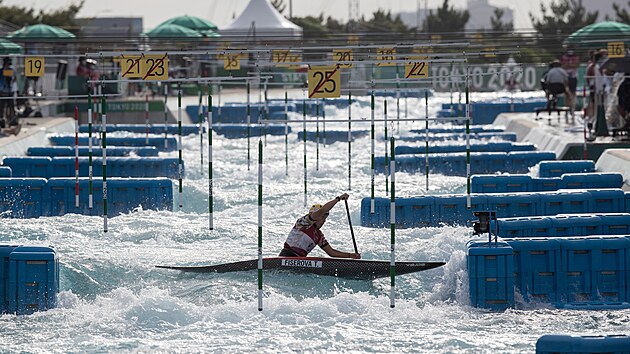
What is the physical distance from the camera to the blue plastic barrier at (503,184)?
20.2m

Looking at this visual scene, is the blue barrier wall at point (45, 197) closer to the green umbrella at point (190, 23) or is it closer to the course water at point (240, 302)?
the course water at point (240, 302)

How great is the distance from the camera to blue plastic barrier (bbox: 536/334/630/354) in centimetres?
1034

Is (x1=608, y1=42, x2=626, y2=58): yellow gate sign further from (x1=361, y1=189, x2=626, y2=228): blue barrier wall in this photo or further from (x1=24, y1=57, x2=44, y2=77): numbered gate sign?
(x1=24, y1=57, x2=44, y2=77): numbered gate sign

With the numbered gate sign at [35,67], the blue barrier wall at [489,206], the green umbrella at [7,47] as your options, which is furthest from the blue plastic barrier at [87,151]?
the blue barrier wall at [489,206]

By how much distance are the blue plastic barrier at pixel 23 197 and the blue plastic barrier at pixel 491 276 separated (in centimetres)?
861

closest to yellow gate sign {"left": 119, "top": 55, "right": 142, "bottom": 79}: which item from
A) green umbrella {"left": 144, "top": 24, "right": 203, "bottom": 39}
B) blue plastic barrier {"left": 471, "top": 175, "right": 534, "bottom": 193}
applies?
blue plastic barrier {"left": 471, "top": 175, "right": 534, "bottom": 193}

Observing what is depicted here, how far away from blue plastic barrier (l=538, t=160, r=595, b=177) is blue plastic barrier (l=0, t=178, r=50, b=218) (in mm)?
8122

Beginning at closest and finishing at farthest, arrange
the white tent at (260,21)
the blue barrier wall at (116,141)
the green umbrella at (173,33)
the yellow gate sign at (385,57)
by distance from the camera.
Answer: the yellow gate sign at (385,57) → the blue barrier wall at (116,141) → the green umbrella at (173,33) → the white tent at (260,21)

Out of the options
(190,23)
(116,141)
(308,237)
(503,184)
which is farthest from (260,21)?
(308,237)

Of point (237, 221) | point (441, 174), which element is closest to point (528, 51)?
point (441, 174)

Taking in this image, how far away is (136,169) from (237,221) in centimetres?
396

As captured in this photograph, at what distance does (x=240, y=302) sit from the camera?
14.1 meters

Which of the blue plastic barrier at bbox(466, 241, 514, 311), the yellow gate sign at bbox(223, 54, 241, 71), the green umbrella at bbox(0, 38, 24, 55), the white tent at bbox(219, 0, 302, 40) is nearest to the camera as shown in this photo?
the blue plastic barrier at bbox(466, 241, 514, 311)

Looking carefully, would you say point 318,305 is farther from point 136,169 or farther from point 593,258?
point 136,169
